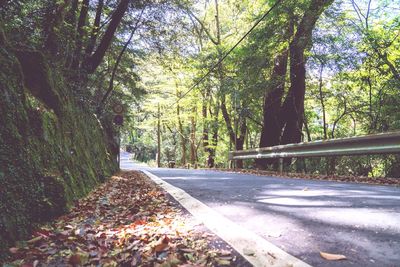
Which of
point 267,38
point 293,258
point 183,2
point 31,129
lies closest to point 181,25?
point 183,2

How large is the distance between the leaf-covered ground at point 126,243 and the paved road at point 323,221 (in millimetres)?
453

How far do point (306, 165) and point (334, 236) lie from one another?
42.0ft

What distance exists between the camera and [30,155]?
3.74m

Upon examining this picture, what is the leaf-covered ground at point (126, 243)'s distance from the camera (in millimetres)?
2439

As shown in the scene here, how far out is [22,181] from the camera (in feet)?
10.9

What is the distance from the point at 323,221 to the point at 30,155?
296cm

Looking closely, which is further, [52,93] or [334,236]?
[52,93]

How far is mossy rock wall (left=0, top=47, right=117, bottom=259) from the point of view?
3033 mm

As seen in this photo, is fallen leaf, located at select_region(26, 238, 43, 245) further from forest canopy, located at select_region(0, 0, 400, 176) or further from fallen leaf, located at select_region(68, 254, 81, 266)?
forest canopy, located at select_region(0, 0, 400, 176)

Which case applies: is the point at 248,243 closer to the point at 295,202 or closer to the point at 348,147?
the point at 295,202

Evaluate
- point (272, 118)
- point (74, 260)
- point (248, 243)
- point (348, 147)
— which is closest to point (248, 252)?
point (248, 243)

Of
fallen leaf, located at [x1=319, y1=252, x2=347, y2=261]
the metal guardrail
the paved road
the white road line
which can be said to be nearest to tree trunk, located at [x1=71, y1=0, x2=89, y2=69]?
the metal guardrail

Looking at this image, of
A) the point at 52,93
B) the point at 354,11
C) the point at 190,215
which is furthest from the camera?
the point at 354,11

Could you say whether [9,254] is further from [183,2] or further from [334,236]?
[183,2]
